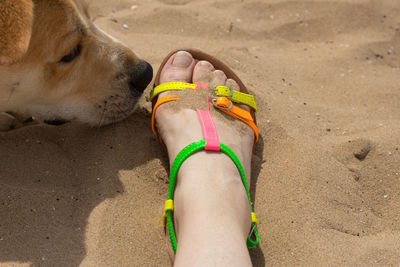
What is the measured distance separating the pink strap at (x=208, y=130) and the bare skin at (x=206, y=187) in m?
0.03

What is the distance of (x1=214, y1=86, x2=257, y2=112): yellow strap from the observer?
2.63m

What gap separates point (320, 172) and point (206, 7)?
221cm

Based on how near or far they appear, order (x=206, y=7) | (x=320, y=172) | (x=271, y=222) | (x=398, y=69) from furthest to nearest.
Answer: (x=206, y=7) < (x=398, y=69) < (x=320, y=172) < (x=271, y=222)

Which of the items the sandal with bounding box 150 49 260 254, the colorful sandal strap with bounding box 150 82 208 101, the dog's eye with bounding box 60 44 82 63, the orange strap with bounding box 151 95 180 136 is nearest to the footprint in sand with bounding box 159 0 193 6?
the sandal with bounding box 150 49 260 254

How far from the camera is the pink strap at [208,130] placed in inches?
88.8

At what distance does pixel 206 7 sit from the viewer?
156 inches

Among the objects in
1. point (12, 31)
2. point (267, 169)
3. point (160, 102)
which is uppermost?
point (12, 31)

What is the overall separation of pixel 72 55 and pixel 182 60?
80 cm

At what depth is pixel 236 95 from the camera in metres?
2.68

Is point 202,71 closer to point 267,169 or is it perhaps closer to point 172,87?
point 172,87

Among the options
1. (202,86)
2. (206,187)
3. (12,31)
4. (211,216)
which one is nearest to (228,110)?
(202,86)

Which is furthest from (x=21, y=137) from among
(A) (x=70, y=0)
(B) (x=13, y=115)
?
(A) (x=70, y=0)

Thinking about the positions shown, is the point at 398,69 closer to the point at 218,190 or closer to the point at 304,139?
the point at 304,139

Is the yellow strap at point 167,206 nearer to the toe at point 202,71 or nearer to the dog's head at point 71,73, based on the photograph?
the dog's head at point 71,73
